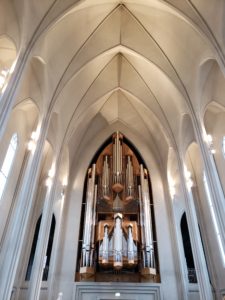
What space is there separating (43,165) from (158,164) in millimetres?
6929

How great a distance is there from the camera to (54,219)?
40.0ft

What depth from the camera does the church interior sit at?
26.8 feet

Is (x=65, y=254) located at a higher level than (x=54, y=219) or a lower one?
lower

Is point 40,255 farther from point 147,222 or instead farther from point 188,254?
point 188,254

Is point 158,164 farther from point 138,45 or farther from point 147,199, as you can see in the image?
point 138,45

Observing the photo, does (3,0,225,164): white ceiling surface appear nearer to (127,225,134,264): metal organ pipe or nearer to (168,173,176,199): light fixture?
(168,173,176,199): light fixture

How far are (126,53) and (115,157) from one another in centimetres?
592

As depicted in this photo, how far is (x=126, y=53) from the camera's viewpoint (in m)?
12.4

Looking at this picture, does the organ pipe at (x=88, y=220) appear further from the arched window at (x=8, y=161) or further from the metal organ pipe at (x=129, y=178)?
the arched window at (x=8, y=161)

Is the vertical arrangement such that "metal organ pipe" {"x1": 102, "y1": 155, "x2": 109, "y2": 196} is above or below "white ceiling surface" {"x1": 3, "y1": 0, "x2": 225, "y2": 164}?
below

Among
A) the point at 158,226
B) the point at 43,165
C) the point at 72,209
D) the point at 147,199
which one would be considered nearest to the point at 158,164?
the point at 147,199

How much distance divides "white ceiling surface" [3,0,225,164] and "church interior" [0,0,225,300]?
57 millimetres

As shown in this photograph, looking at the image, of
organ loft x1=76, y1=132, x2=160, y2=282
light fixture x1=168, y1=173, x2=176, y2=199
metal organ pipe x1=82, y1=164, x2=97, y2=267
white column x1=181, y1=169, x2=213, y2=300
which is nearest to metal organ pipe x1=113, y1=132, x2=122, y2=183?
organ loft x1=76, y1=132, x2=160, y2=282

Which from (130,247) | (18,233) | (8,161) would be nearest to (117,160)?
(130,247)
